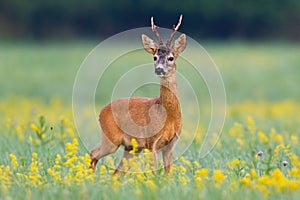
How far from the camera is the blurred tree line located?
43.7 metres

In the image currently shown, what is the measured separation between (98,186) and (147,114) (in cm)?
129

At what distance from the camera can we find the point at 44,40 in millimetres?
42812

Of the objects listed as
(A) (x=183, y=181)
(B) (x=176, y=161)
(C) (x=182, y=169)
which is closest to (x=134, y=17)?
(B) (x=176, y=161)

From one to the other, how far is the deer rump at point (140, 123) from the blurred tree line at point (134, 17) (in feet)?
117

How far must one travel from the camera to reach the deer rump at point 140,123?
24.6ft

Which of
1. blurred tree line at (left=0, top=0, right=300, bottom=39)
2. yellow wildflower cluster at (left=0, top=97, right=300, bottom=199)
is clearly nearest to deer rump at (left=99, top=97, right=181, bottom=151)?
yellow wildflower cluster at (left=0, top=97, right=300, bottom=199)

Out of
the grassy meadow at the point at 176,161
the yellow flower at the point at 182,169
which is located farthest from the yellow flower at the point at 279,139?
the yellow flower at the point at 182,169

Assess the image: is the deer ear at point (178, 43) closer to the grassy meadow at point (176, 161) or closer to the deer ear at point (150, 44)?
the deer ear at point (150, 44)

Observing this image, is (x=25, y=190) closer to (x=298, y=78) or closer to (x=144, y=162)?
(x=144, y=162)

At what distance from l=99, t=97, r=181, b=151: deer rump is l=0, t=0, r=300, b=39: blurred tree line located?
35.6 metres

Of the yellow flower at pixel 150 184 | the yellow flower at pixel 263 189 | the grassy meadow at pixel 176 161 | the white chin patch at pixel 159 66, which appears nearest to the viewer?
the yellow flower at pixel 263 189

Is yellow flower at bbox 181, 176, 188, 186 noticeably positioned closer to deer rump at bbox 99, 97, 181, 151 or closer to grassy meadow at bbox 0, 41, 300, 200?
grassy meadow at bbox 0, 41, 300, 200

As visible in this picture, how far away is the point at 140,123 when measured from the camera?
7586 mm

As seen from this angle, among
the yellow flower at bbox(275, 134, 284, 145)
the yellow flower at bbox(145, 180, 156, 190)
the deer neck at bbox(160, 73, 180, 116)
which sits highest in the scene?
the deer neck at bbox(160, 73, 180, 116)
